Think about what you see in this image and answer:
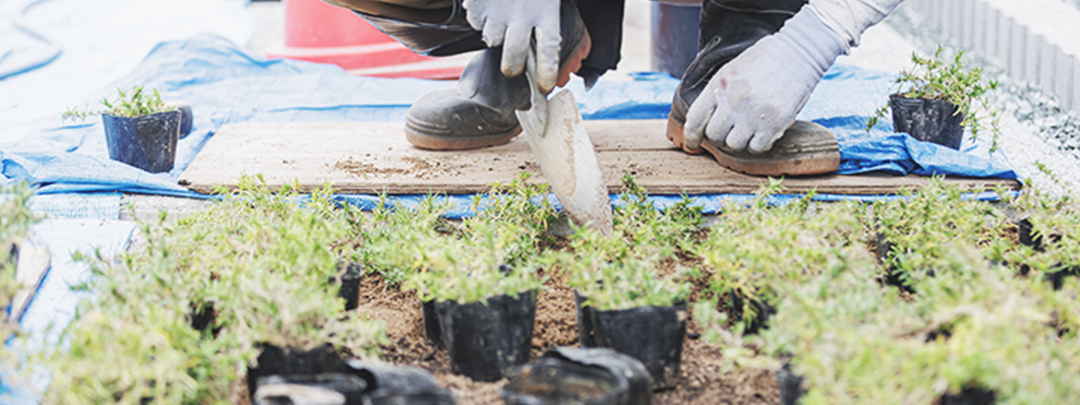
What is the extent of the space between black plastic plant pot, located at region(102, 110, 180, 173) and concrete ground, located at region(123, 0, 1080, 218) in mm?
223

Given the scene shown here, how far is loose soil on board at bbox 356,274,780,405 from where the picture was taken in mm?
1235

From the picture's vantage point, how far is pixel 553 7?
1.80 m

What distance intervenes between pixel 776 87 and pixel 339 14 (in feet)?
8.35

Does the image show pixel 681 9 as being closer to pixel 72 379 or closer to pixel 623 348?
pixel 623 348

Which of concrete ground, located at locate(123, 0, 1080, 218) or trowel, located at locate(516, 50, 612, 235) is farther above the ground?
trowel, located at locate(516, 50, 612, 235)

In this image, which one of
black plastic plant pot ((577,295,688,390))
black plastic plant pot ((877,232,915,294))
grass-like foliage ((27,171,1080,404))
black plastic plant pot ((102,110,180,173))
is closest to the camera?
grass-like foliage ((27,171,1080,404))

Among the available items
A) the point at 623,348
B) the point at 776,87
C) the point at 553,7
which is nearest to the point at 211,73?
the point at 553,7

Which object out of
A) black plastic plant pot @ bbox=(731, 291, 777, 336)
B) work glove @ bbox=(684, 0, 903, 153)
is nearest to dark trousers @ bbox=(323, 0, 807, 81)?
work glove @ bbox=(684, 0, 903, 153)

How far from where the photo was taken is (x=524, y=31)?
176 centimetres

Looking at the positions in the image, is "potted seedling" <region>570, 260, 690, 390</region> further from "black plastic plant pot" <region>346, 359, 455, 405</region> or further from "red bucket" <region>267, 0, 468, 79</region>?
"red bucket" <region>267, 0, 468, 79</region>

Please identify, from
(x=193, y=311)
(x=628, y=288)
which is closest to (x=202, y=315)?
(x=193, y=311)

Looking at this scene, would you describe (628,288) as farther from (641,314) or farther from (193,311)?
(193,311)

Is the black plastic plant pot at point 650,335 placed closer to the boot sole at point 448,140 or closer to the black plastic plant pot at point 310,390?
the black plastic plant pot at point 310,390

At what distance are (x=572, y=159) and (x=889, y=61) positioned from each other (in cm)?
296
